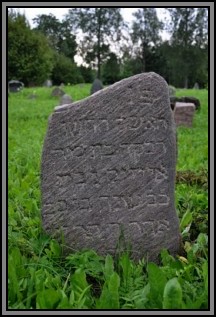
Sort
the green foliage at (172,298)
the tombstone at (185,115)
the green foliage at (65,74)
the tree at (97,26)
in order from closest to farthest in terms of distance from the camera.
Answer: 1. the green foliage at (172,298)
2. the tree at (97,26)
3. the tombstone at (185,115)
4. the green foliage at (65,74)

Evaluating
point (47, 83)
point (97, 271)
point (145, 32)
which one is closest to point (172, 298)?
point (97, 271)

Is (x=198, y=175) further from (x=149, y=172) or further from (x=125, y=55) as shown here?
(x=125, y=55)

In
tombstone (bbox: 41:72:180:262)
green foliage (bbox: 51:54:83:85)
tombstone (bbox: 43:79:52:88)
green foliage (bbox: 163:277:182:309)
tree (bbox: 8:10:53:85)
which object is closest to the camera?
green foliage (bbox: 163:277:182:309)

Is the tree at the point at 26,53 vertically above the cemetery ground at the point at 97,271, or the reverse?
the tree at the point at 26,53

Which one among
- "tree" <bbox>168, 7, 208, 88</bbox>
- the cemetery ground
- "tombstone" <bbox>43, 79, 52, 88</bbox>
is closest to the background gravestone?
"tombstone" <bbox>43, 79, 52, 88</bbox>

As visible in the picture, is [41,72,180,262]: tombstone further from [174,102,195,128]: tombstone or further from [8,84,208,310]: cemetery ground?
[174,102,195,128]: tombstone

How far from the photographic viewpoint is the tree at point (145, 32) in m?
12.1

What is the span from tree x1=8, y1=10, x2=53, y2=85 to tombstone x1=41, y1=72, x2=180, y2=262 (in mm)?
16463

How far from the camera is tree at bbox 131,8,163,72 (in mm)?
12071

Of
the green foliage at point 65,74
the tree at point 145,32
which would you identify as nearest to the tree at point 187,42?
the tree at point 145,32

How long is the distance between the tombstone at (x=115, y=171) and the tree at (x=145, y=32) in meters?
8.41

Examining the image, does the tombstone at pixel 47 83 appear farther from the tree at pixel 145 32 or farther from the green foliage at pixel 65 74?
the tree at pixel 145 32

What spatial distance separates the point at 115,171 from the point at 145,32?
12.3 metres

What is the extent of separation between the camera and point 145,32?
14.7 meters
